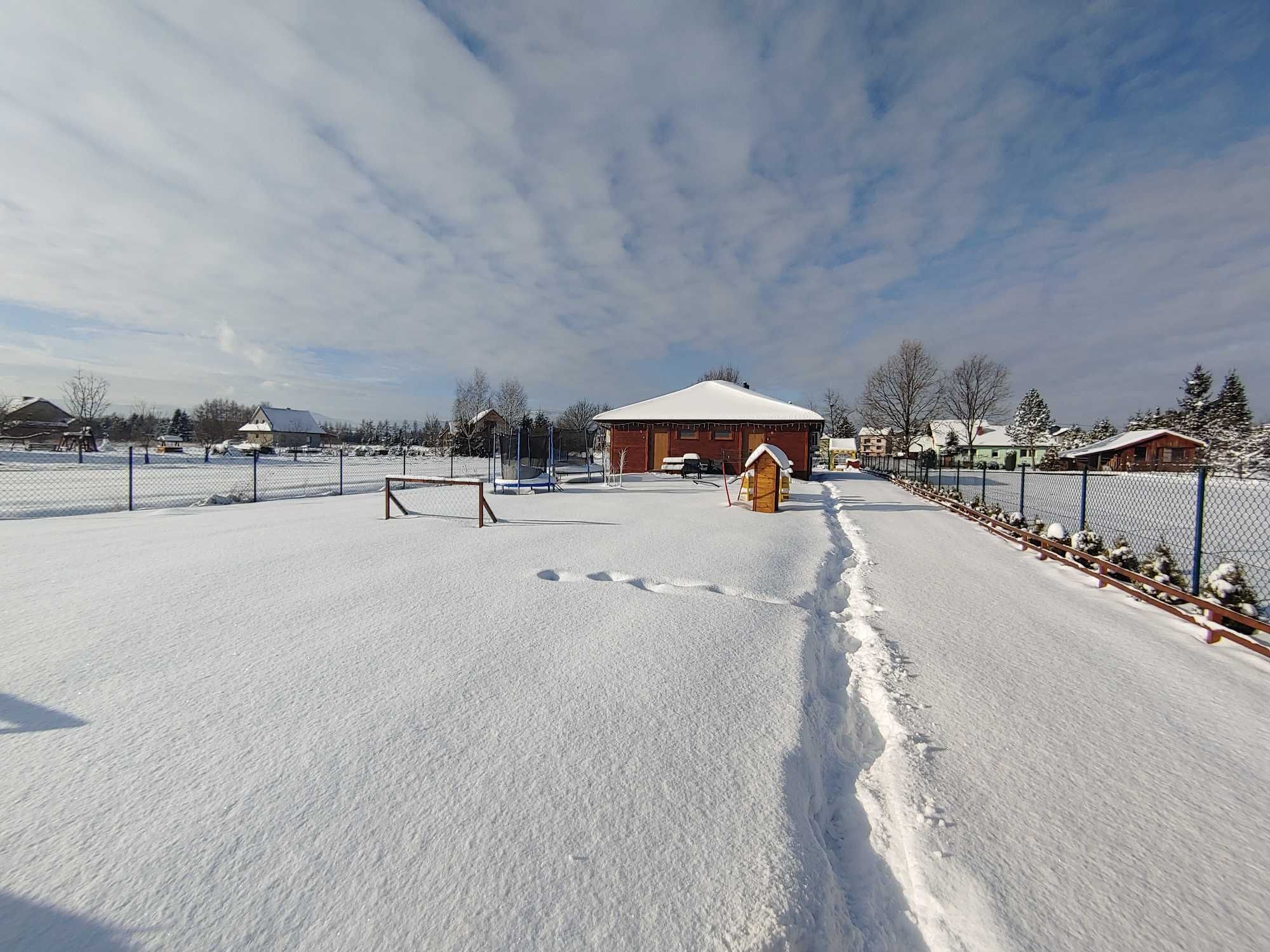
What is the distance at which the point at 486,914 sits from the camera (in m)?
1.68

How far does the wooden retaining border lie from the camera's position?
14.3 ft

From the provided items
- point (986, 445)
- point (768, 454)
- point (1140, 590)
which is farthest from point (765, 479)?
point (986, 445)

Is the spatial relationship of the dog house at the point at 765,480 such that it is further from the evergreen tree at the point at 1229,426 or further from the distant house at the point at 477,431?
the evergreen tree at the point at 1229,426

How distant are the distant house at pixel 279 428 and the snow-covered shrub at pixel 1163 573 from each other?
7482cm

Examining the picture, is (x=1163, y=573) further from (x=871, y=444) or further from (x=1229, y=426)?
(x=871, y=444)

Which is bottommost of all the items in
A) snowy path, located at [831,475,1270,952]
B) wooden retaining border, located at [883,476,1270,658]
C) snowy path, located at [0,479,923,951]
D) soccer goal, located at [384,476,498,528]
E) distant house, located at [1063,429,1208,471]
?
snowy path, located at [831,475,1270,952]

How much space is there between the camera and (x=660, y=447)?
2575cm

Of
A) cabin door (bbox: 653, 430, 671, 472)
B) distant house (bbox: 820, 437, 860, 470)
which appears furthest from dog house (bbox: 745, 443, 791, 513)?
distant house (bbox: 820, 437, 860, 470)

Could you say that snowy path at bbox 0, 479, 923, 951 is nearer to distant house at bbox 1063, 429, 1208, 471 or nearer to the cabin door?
the cabin door

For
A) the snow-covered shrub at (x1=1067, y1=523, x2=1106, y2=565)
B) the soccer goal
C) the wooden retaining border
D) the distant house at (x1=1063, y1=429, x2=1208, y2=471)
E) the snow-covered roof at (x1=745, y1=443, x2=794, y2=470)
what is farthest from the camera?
the distant house at (x1=1063, y1=429, x2=1208, y2=471)

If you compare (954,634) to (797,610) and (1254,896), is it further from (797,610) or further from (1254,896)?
(1254,896)

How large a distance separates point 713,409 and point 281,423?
208 feet

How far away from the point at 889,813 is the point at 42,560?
8.93m

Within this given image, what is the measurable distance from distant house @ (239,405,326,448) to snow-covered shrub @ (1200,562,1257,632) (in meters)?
75.3
